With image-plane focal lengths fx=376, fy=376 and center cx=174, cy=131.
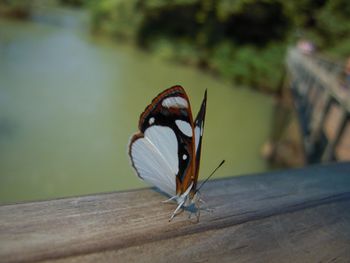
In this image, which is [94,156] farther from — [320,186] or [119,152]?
[320,186]

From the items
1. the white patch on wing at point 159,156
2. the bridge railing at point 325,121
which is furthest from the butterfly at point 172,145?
the bridge railing at point 325,121

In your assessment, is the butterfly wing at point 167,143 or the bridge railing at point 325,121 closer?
the butterfly wing at point 167,143

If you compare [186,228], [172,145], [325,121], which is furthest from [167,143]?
[325,121]

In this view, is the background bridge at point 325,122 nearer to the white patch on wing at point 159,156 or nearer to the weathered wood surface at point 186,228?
the weathered wood surface at point 186,228

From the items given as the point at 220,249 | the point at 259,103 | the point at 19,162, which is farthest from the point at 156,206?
the point at 259,103

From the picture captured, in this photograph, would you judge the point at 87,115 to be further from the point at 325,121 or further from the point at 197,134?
the point at 197,134

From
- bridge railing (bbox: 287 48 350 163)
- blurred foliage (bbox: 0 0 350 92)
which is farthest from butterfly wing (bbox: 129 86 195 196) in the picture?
blurred foliage (bbox: 0 0 350 92)
